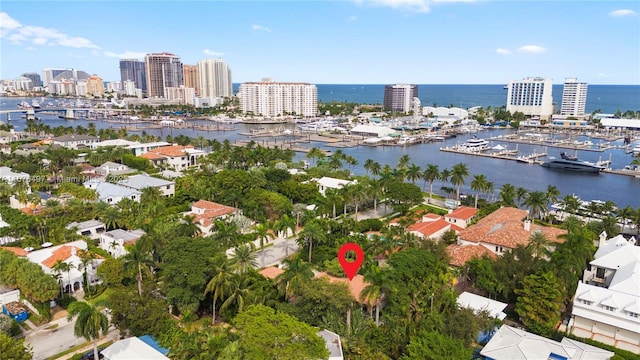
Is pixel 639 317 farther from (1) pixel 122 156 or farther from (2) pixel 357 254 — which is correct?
(1) pixel 122 156

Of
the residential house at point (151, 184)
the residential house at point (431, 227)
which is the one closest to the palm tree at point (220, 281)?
the residential house at point (431, 227)

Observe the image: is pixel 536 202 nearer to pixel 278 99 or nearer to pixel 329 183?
pixel 329 183

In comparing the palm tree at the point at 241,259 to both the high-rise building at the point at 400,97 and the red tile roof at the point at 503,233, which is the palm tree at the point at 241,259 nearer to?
the red tile roof at the point at 503,233

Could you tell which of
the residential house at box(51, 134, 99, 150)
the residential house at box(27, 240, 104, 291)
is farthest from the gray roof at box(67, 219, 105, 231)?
the residential house at box(51, 134, 99, 150)

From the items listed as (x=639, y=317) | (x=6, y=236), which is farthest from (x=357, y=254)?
(x=6, y=236)

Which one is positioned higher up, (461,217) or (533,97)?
(533,97)

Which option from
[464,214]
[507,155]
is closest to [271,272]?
[464,214]
